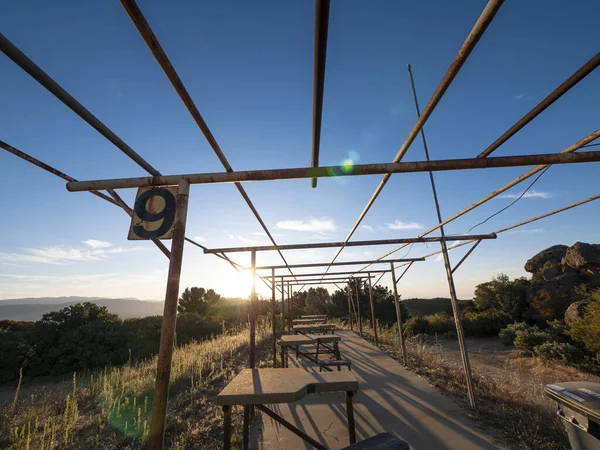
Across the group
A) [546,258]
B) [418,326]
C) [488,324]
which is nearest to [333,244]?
[418,326]

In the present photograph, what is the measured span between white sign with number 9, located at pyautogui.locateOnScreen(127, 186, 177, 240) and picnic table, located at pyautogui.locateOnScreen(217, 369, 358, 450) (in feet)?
6.24

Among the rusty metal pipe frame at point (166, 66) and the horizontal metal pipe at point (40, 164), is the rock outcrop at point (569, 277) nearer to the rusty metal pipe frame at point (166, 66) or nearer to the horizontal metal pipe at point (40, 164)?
the rusty metal pipe frame at point (166, 66)

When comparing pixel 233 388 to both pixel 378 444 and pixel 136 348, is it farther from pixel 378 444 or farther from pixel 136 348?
pixel 136 348

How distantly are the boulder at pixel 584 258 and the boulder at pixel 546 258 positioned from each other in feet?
9.25

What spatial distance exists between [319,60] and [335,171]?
1276 mm

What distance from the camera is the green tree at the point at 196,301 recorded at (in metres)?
28.3

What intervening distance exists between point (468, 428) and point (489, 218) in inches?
137

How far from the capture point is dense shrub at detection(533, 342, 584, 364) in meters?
11.1

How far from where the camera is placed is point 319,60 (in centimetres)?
140

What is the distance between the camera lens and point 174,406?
5441 mm

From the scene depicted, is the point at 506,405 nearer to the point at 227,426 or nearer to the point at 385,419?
the point at 385,419

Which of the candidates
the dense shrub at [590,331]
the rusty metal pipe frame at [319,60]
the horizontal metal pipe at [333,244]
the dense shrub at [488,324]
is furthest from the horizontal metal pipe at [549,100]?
the dense shrub at [488,324]

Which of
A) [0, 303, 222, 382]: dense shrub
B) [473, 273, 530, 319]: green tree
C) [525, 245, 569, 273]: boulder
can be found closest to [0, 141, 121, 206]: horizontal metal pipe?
[0, 303, 222, 382]: dense shrub

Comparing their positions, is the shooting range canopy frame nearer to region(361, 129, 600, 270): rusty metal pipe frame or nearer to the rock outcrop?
region(361, 129, 600, 270): rusty metal pipe frame
